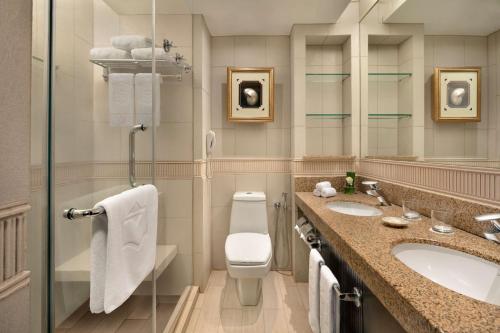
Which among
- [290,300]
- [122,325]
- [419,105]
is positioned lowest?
[290,300]

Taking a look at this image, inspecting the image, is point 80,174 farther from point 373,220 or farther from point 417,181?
point 417,181

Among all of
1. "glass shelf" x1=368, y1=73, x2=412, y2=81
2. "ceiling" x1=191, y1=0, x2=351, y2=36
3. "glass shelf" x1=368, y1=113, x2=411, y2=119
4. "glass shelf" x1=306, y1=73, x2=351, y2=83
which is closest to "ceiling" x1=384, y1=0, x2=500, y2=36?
"glass shelf" x1=368, y1=73, x2=412, y2=81

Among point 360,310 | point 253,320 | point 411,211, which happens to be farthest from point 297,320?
point 411,211

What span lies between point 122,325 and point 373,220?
3.96ft

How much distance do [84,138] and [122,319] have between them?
0.76 metres

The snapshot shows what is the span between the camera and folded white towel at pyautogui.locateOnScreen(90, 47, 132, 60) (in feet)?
3.05

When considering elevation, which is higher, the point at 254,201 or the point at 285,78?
the point at 285,78

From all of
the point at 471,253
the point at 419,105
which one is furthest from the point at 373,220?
the point at 419,105

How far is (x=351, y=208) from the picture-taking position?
5.87 feet

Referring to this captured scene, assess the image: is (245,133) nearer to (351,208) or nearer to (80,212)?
(351,208)

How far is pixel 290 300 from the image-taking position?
2.05 metres

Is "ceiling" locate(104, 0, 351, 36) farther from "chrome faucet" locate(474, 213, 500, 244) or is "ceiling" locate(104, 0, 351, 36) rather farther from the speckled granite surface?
"chrome faucet" locate(474, 213, 500, 244)

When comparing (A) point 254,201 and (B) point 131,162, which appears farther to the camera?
(A) point 254,201

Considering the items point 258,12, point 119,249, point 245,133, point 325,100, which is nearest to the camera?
point 119,249
